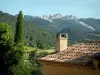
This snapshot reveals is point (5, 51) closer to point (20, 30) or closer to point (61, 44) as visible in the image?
point (61, 44)

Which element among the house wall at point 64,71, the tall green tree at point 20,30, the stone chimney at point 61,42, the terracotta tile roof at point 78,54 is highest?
the tall green tree at point 20,30

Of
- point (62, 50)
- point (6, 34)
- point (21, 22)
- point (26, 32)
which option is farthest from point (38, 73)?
point (26, 32)

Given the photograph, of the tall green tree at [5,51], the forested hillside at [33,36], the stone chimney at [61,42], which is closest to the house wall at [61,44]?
the stone chimney at [61,42]

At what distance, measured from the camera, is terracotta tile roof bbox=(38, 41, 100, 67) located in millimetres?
14216

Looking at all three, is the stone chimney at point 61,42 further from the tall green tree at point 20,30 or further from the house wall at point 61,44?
the tall green tree at point 20,30

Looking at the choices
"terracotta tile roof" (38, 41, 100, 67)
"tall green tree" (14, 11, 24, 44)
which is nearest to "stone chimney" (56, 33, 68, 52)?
"terracotta tile roof" (38, 41, 100, 67)

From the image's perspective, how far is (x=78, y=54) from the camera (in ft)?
50.0

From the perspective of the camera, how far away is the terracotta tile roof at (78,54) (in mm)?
14216

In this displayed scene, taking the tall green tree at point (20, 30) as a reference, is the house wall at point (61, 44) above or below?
below

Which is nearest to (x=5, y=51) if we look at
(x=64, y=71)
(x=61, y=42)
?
(x=61, y=42)

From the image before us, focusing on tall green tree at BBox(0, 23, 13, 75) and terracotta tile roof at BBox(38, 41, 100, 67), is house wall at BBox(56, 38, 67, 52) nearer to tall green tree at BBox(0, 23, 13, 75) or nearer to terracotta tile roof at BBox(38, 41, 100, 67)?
terracotta tile roof at BBox(38, 41, 100, 67)

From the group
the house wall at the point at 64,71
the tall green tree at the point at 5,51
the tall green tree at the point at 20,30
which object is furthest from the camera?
the tall green tree at the point at 20,30

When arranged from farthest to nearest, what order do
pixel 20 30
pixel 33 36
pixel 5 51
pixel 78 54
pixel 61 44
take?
pixel 33 36, pixel 20 30, pixel 5 51, pixel 61 44, pixel 78 54

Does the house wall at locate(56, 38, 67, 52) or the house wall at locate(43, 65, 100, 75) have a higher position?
the house wall at locate(56, 38, 67, 52)
